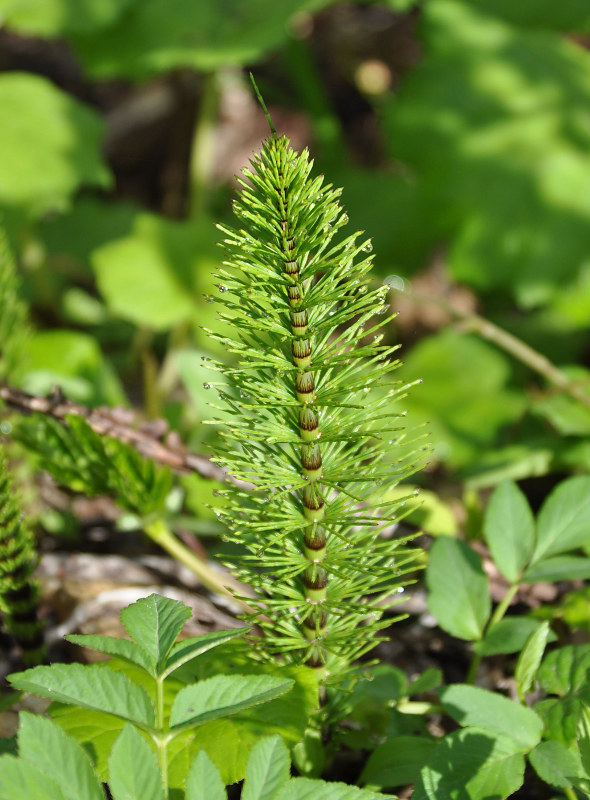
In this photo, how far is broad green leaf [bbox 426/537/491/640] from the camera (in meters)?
1.16

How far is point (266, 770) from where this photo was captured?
2.60ft

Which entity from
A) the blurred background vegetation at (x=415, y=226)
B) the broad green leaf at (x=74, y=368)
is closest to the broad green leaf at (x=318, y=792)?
the blurred background vegetation at (x=415, y=226)

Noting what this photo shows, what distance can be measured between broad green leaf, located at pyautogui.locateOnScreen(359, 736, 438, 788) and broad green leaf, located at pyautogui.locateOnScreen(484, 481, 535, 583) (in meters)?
0.29

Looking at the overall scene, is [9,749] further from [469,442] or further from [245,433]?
[469,442]

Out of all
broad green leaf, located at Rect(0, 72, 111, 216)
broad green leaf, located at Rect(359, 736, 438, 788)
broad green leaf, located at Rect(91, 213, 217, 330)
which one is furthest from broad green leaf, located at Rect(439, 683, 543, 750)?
broad green leaf, located at Rect(0, 72, 111, 216)

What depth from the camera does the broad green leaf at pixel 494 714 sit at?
3.15 feet

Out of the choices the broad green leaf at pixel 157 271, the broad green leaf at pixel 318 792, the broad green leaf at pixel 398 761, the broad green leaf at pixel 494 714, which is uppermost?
the broad green leaf at pixel 157 271

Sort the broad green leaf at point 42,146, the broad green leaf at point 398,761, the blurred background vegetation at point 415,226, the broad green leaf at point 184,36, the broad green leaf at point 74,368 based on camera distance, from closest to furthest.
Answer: the broad green leaf at point 398,761 → the broad green leaf at point 74,368 → the blurred background vegetation at point 415,226 → the broad green leaf at point 42,146 → the broad green leaf at point 184,36

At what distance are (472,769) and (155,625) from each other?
1.37 ft

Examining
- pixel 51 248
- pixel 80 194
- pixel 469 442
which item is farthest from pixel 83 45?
pixel 469 442

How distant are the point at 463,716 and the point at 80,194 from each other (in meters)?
3.33

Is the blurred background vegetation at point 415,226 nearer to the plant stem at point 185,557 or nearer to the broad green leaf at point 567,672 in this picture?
the plant stem at point 185,557

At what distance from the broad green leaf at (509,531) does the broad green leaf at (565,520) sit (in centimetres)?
2

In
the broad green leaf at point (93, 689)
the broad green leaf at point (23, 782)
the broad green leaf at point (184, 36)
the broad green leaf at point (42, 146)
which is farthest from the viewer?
the broad green leaf at point (184, 36)
